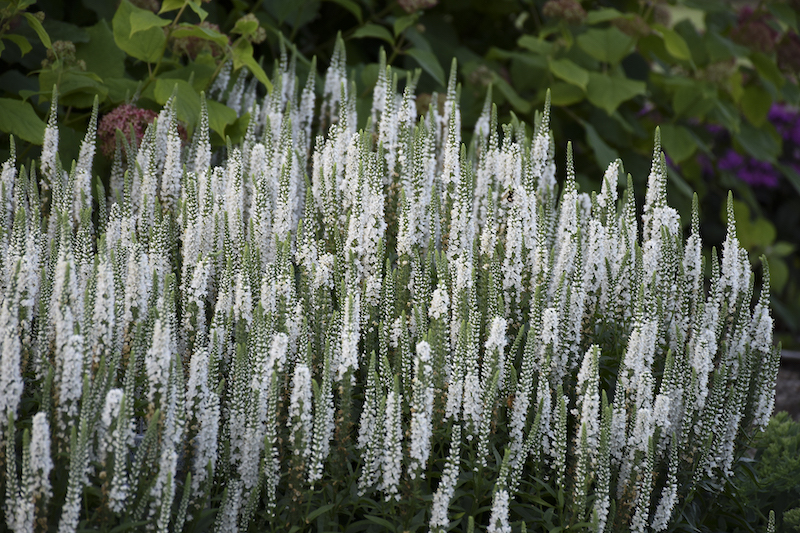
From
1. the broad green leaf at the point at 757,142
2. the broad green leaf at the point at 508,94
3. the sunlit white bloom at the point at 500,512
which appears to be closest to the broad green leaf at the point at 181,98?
the broad green leaf at the point at 508,94

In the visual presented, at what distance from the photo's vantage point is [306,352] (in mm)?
2203

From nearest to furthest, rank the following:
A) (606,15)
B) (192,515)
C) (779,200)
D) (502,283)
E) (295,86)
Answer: (192,515), (502,283), (295,86), (606,15), (779,200)

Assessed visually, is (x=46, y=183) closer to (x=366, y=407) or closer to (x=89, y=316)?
(x=89, y=316)

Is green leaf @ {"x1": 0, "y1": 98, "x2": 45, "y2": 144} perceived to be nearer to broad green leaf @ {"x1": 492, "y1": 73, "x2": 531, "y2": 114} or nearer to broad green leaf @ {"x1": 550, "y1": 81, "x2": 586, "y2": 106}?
broad green leaf @ {"x1": 492, "y1": 73, "x2": 531, "y2": 114}

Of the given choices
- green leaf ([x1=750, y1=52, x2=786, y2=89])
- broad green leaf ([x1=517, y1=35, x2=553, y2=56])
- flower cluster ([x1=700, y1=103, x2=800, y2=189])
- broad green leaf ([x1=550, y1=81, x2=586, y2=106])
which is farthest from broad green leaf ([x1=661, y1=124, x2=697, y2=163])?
flower cluster ([x1=700, y1=103, x2=800, y2=189])

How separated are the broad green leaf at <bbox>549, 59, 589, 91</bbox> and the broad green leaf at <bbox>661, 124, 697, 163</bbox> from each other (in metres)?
0.93

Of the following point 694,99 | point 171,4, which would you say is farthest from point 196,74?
point 694,99

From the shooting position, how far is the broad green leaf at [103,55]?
4.08 m

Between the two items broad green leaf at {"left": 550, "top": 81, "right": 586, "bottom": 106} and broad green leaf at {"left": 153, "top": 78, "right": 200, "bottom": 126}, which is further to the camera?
broad green leaf at {"left": 550, "top": 81, "right": 586, "bottom": 106}

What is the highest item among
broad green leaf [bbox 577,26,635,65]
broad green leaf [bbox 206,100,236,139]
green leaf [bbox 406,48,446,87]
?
broad green leaf [bbox 577,26,635,65]

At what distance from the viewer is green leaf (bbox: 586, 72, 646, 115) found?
5.24m

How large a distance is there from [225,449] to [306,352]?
385mm

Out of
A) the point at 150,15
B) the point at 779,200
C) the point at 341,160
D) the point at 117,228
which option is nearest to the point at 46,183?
the point at 117,228

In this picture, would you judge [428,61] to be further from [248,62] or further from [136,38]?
[136,38]
